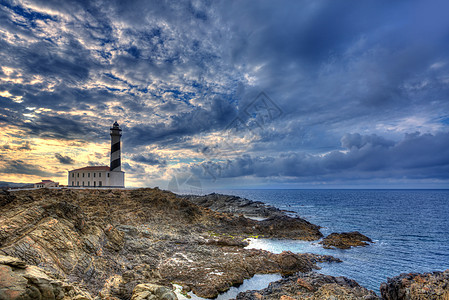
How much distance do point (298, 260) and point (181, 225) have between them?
644 inches

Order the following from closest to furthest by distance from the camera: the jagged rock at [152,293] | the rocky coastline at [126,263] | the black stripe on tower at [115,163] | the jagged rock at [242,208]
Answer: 1. the rocky coastline at [126,263]
2. the jagged rock at [152,293]
3. the black stripe on tower at [115,163]
4. the jagged rock at [242,208]

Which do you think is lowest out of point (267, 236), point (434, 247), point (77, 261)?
point (434, 247)

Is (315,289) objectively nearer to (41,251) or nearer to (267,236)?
(41,251)

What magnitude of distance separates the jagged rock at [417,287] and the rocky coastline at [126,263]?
0.17 feet

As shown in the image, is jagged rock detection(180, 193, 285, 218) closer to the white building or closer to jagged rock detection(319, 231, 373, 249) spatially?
jagged rock detection(319, 231, 373, 249)

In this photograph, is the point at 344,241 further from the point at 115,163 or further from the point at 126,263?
the point at 115,163

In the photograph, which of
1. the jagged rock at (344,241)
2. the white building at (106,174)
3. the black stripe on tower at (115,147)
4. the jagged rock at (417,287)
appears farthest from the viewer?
the black stripe on tower at (115,147)

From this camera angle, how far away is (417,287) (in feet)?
34.9

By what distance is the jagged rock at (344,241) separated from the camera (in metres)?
28.0

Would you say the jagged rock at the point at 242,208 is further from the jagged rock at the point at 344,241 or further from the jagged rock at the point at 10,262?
the jagged rock at the point at 10,262

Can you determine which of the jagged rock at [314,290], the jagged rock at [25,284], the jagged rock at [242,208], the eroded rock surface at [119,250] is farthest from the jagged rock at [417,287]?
the jagged rock at [242,208]

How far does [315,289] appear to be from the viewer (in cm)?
1284

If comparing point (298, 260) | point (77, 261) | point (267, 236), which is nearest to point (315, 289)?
point (298, 260)

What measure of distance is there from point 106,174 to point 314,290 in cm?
5319
